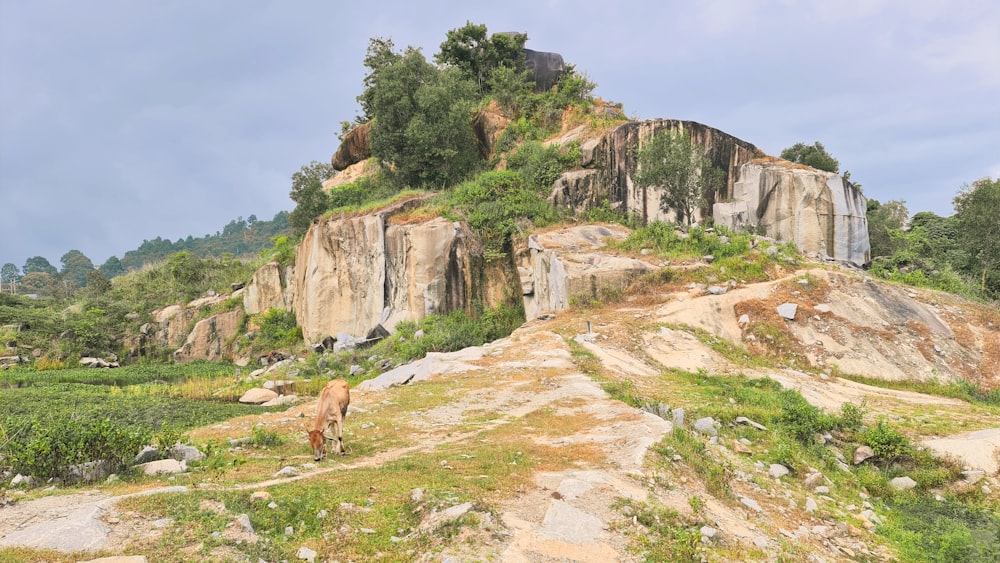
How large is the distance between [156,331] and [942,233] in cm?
5897

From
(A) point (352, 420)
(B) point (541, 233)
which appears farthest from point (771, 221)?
(A) point (352, 420)

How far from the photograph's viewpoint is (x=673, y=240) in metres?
25.1

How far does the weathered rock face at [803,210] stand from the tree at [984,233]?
4665mm

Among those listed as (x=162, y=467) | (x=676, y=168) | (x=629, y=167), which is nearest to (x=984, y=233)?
(x=676, y=168)

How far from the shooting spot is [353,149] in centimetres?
4634

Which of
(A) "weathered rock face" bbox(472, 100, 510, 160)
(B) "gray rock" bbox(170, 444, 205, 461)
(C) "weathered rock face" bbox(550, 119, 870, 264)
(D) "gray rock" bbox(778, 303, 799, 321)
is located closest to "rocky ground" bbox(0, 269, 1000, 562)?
(D) "gray rock" bbox(778, 303, 799, 321)

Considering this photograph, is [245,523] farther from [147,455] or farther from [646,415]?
[646,415]

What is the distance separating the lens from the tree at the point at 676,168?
26734 mm

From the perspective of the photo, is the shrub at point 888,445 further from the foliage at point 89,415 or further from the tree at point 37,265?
the tree at point 37,265

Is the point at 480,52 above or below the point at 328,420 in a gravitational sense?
above

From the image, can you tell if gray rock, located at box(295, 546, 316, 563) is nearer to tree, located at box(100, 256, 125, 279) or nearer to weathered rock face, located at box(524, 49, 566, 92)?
weathered rock face, located at box(524, 49, 566, 92)

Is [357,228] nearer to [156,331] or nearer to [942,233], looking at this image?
[156,331]

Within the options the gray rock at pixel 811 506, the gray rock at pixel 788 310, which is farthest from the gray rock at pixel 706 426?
the gray rock at pixel 788 310

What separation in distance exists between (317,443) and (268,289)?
33.3 metres
